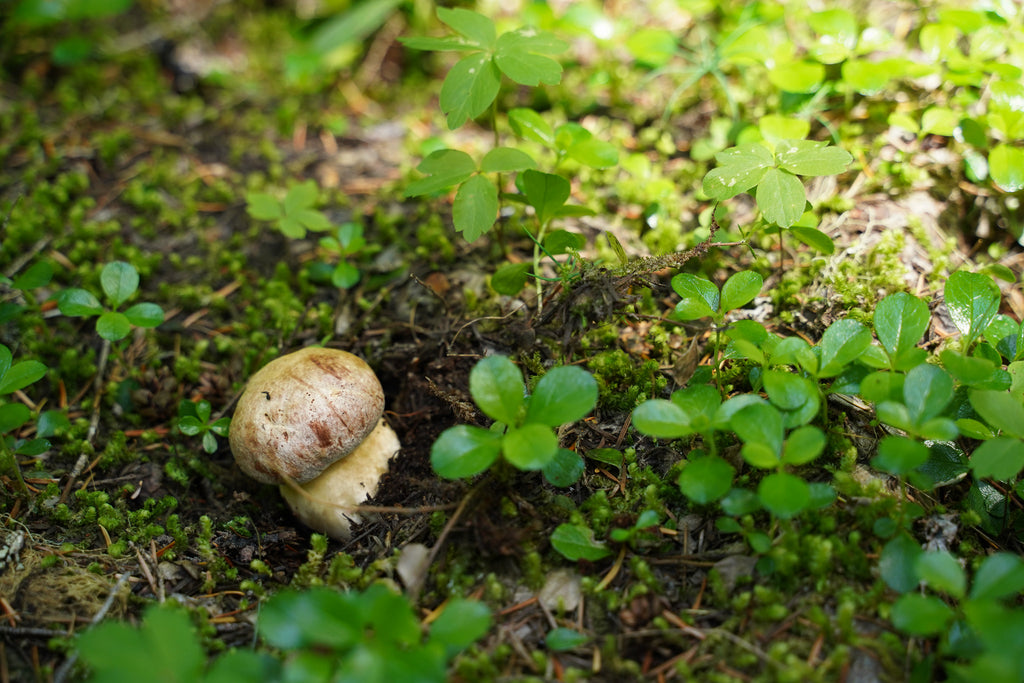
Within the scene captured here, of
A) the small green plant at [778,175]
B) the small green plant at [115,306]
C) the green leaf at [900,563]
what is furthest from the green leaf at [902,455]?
the small green plant at [115,306]

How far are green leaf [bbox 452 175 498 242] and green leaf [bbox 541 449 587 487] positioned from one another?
0.90 m

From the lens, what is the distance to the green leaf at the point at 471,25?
255 cm

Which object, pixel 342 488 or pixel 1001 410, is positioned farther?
pixel 342 488

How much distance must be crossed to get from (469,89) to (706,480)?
5.56 feet

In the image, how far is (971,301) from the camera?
229 centimetres

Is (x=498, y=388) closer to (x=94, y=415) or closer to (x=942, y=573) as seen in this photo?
(x=942, y=573)

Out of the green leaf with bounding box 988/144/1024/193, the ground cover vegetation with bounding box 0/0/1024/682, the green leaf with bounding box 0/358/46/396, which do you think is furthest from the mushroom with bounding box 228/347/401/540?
the green leaf with bounding box 988/144/1024/193

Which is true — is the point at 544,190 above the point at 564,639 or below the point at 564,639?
above

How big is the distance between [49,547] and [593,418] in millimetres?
2084

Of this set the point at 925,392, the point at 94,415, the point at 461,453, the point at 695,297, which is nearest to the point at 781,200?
the point at 695,297

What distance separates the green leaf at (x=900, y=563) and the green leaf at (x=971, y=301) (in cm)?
84

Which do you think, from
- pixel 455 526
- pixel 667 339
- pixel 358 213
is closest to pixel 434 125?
pixel 358 213

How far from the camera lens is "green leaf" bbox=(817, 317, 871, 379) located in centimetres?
209

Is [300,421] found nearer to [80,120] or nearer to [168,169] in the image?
[168,169]
